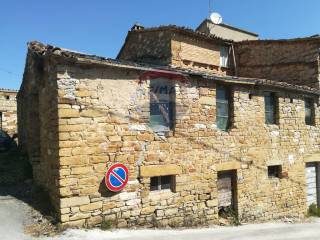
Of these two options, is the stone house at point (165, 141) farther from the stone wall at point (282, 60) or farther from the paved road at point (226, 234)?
the stone wall at point (282, 60)

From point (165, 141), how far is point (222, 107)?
2428mm

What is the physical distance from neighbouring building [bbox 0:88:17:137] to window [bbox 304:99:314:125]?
15447 mm

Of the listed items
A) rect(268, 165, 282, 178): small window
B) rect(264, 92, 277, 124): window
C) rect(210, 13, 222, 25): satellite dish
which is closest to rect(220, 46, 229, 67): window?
rect(210, 13, 222, 25): satellite dish

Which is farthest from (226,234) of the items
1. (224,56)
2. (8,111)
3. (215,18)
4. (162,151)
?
(8,111)

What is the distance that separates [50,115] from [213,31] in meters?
12.6

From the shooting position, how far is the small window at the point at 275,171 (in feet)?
37.7

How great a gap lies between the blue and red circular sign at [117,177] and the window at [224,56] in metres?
9.95

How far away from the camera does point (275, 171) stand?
11672 millimetres

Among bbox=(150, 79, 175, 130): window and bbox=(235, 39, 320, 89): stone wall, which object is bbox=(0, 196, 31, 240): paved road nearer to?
bbox=(150, 79, 175, 130): window

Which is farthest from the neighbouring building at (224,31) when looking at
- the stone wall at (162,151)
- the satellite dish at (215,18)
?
the stone wall at (162,151)

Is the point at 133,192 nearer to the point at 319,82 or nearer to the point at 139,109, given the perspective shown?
the point at 139,109

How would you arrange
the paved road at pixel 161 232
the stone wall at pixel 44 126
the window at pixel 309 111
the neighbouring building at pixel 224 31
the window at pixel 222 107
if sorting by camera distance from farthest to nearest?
the neighbouring building at pixel 224 31, the window at pixel 309 111, the window at pixel 222 107, the stone wall at pixel 44 126, the paved road at pixel 161 232

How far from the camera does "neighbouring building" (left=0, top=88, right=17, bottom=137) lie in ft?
65.1

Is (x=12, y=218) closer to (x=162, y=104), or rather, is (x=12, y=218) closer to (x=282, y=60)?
(x=162, y=104)
